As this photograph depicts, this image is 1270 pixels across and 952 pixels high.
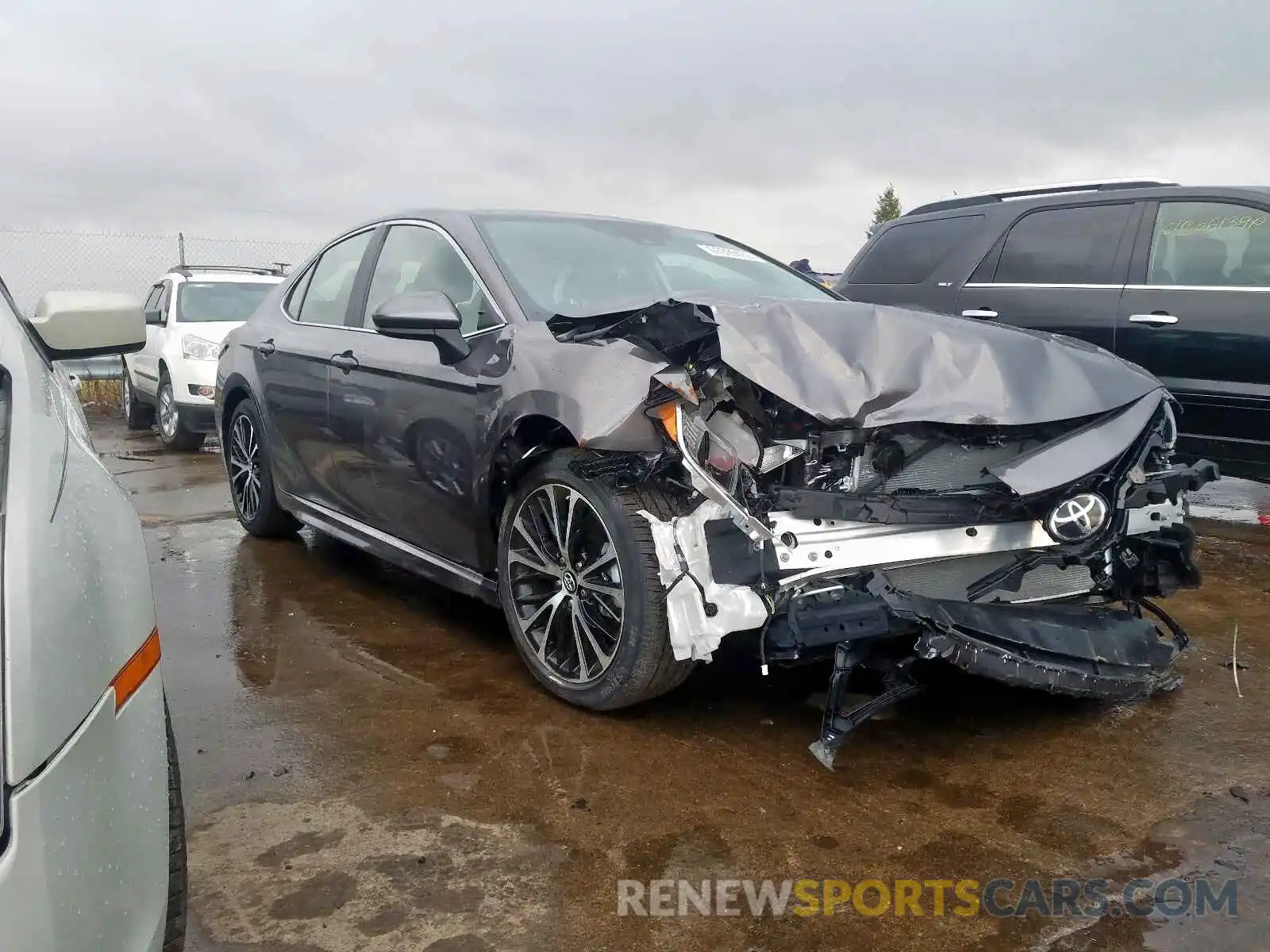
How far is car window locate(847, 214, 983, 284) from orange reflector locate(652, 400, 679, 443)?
4.05 m

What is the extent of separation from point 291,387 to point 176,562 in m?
1.34

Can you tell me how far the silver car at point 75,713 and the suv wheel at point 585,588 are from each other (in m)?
1.35

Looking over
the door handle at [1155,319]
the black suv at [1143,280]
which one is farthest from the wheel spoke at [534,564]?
the door handle at [1155,319]

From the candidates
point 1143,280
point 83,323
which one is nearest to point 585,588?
point 83,323

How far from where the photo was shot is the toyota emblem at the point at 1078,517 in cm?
275

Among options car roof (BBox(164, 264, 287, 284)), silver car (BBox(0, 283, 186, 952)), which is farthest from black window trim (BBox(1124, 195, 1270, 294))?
car roof (BBox(164, 264, 287, 284))

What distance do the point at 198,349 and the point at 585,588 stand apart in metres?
7.72

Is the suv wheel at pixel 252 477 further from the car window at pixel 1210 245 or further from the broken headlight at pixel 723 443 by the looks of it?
the car window at pixel 1210 245

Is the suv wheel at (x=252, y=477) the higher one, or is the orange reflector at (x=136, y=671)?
the orange reflector at (x=136, y=671)

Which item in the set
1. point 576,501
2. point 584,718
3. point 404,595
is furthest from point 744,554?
point 404,595

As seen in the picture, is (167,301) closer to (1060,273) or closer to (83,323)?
(1060,273)

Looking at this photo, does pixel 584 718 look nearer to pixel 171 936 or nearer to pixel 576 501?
pixel 576 501

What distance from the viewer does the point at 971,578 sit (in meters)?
2.87

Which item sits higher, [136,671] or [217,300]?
[217,300]
